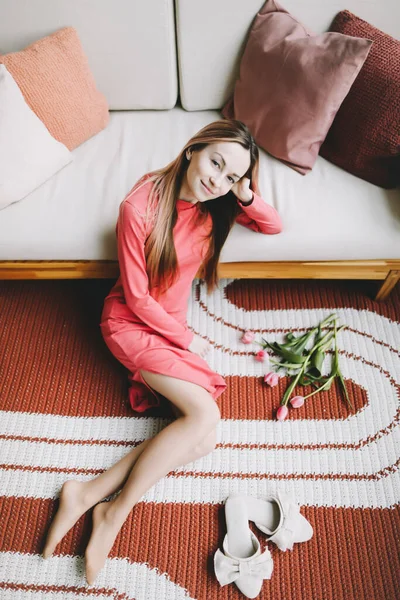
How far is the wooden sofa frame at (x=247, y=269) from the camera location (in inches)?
55.3

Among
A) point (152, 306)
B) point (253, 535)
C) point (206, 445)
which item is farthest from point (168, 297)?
point (253, 535)

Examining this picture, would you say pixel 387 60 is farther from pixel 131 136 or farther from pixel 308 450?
pixel 308 450

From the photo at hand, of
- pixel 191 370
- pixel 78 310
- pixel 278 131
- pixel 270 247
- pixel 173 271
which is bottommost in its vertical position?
pixel 78 310

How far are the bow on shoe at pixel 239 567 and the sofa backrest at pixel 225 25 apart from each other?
1434mm

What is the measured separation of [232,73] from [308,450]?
1.23m

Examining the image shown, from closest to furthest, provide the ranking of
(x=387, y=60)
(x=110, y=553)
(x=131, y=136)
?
1. (x=110, y=553)
2. (x=387, y=60)
3. (x=131, y=136)

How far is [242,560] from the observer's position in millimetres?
1154

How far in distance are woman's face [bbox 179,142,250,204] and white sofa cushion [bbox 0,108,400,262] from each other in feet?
0.84

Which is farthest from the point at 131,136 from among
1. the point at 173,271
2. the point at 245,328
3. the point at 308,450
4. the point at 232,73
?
the point at 308,450

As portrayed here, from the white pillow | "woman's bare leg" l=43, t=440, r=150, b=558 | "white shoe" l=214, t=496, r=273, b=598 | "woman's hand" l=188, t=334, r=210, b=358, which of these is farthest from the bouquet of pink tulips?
the white pillow

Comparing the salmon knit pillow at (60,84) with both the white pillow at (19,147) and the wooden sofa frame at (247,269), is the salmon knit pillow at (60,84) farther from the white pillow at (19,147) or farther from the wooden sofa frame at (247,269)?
the wooden sofa frame at (247,269)

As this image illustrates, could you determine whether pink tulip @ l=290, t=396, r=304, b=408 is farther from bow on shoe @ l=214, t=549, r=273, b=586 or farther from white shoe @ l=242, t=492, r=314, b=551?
bow on shoe @ l=214, t=549, r=273, b=586

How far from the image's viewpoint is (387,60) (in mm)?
1330

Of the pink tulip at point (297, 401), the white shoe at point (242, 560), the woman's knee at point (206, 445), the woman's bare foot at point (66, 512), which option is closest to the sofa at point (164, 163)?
the pink tulip at point (297, 401)
